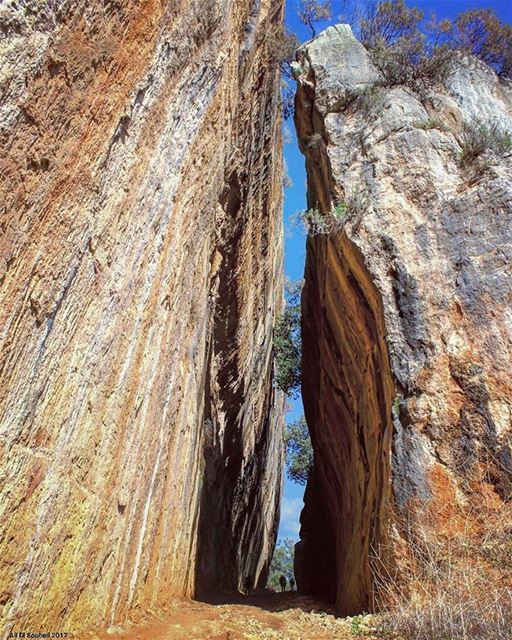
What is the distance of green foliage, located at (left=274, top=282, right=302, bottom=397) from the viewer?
18359 mm

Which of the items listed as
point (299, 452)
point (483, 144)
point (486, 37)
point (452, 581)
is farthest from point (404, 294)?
point (299, 452)

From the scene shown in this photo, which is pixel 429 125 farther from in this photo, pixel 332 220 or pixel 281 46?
pixel 281 46

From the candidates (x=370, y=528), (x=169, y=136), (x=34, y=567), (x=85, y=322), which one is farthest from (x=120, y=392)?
(x=370, y=528)

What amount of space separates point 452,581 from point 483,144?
23.8 ft

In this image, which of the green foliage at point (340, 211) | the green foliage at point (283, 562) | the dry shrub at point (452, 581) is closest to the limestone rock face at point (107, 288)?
the green foliage at point (340, 211)

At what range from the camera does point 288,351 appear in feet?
61.6

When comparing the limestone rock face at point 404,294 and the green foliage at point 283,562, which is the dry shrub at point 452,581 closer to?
the limestone rock face at point 404,294

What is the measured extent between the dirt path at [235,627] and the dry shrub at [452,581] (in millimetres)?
513

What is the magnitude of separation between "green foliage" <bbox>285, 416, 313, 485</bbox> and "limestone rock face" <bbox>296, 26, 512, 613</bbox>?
8.41 metres

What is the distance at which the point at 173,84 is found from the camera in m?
7.66

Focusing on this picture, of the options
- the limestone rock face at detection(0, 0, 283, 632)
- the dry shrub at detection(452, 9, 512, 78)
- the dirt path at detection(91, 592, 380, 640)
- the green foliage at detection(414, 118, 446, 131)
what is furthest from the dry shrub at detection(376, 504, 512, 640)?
the dry shrub at detection(452, 9, 512, 78)

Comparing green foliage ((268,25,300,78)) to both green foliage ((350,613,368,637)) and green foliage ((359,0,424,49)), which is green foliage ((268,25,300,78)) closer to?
green foliage ((359,0,424,49))

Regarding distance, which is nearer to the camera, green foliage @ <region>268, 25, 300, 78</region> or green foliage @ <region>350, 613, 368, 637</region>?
green foliage @ <region>350, 613, 368, 637</region>

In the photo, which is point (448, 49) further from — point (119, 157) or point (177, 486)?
point (177, 486)
